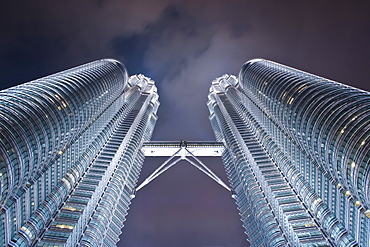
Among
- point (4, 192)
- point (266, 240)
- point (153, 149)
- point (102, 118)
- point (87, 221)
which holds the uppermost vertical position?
point (153, 149)

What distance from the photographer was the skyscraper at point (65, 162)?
6309 cm

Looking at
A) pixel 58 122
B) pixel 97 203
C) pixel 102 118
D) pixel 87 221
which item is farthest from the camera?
pixel 102 118

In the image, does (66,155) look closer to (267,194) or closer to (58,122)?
(58,122)

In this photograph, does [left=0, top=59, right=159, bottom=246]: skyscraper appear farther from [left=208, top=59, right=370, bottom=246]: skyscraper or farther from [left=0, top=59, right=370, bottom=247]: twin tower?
[left=208, top=59, right=370, bottom=246]: skyscraper

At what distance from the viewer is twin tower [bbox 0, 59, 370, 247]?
63094mm

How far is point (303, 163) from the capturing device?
89500 millimetres

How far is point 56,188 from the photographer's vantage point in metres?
87.2

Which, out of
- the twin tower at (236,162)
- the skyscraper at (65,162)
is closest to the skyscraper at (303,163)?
the twin tower at (236,162)

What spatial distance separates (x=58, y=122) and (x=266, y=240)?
64.5 meters

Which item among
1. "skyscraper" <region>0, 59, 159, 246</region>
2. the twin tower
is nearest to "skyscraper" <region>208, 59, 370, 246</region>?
the twin tower

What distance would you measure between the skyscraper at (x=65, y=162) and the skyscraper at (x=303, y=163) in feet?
153

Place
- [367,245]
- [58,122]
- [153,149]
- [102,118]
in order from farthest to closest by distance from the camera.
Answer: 1. [153,149]
2. [102,118]
3. [58,122]
4. [367,245]

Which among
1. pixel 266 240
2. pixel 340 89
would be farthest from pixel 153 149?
pixel 340 89

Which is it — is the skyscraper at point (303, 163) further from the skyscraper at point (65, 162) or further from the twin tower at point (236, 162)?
the skyscraper at point (65, 162)
